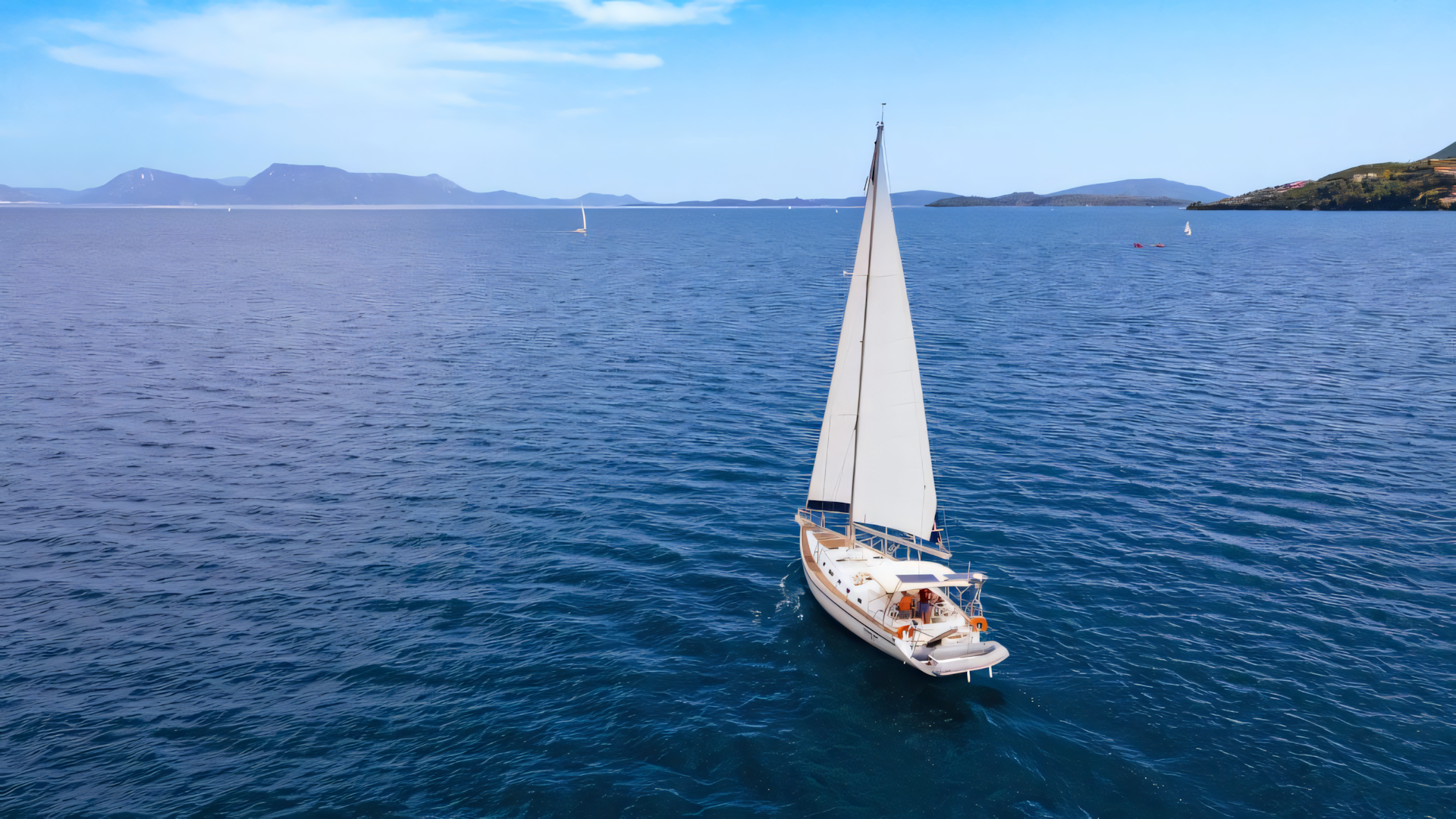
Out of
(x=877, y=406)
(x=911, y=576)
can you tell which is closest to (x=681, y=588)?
(x=911, y=576)

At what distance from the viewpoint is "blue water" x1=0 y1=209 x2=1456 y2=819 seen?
2545 cm

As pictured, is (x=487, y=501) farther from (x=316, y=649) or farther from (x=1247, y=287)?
(x=1247, y=287)

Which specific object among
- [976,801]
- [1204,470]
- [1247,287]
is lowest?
[976,801]

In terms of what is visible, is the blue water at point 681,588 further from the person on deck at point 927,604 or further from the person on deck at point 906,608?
the person on deck at point 927,604

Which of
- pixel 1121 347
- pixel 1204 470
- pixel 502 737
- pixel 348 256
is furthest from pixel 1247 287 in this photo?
pixel 348 256

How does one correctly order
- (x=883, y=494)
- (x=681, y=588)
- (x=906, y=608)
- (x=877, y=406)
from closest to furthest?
(x=906, y=608) < (x=877, y=406) < (x=883, y=494) < (x=681, y=588)

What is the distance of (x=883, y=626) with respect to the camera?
31.0m

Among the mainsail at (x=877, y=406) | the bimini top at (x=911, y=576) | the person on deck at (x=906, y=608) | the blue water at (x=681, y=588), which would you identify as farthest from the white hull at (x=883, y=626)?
the mainsail at (x=877, y=406)

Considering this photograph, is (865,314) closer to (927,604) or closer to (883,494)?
(883,494)

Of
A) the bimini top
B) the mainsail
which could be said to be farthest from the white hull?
the mainsail

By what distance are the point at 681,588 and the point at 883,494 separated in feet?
35.8

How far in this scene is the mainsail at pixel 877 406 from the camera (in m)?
32.6

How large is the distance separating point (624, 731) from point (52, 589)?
97.7ft

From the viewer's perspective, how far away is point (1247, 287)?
405 feet
